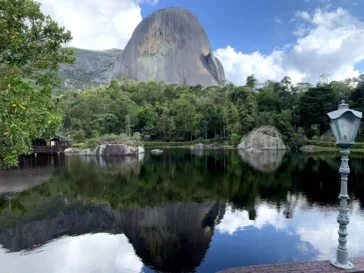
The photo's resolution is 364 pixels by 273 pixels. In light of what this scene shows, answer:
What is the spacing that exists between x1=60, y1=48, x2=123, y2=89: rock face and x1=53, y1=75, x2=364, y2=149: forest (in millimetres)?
69726

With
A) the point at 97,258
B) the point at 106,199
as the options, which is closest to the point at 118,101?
the point at 106,199

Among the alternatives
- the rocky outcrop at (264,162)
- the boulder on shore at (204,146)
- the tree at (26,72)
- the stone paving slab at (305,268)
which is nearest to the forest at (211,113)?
the boulder on shore at (204,146)

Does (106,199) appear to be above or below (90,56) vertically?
below

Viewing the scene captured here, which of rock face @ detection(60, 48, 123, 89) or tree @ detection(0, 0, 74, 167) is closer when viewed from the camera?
tree @ detection(0, 0, 74, 167)

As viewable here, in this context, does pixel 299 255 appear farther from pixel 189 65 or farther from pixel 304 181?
pixel 189 65

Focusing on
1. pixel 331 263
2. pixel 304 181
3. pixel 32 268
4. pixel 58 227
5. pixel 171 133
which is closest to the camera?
pixel 331 263

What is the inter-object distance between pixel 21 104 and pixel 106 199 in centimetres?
1020

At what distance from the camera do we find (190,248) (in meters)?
7.67

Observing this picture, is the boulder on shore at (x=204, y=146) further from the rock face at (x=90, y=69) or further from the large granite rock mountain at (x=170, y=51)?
the rock face at (x=90, y=69)

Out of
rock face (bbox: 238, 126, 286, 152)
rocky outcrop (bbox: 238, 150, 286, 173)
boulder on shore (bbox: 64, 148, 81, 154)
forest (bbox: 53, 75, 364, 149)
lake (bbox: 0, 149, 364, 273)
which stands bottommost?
lake (bbox: 0, 149, 364, 273)

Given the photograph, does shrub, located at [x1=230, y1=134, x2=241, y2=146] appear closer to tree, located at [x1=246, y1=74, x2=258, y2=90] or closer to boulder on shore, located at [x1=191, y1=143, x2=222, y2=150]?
boulder on shore, located at [x1=191, y1=143, x2=222, y2=150]

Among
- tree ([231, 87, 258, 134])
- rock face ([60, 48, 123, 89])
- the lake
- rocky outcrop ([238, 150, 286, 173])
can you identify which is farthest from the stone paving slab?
rock face ([60, 48, 123, 89])

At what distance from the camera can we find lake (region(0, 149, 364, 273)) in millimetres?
7234

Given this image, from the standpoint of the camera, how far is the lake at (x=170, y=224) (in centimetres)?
723
